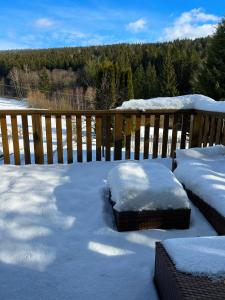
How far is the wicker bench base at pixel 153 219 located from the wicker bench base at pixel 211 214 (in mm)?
172

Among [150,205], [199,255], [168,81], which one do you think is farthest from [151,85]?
[199,255]

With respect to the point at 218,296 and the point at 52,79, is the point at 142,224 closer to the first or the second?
the point at 218,296

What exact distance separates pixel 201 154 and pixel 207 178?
0.99 m

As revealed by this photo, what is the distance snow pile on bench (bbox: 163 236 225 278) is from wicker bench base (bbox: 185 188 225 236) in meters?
0.56

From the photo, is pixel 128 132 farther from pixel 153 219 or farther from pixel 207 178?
A: pixel 153 219

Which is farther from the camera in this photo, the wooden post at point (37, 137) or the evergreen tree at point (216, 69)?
the evergreen tree at point (216, 69)

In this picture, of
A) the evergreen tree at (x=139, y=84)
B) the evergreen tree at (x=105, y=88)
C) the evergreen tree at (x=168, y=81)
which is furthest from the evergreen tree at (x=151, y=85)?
the evergreen tree at (x=105, y=88)

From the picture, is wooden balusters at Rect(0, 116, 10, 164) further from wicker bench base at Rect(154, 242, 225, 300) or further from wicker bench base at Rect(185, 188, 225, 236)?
wicker bench base at Rect(154, 242, 225, 300)

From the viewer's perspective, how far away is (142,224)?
6.46 ft

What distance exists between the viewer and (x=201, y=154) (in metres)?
3.19

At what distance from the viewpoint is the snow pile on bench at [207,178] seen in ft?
6.51

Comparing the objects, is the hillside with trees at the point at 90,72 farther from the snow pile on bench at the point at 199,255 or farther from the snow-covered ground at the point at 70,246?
the snow pile on bench at the point at 199,255

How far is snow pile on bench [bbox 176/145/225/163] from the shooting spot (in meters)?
3.09

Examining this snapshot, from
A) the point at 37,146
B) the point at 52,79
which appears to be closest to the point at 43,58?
the point at 52,79
